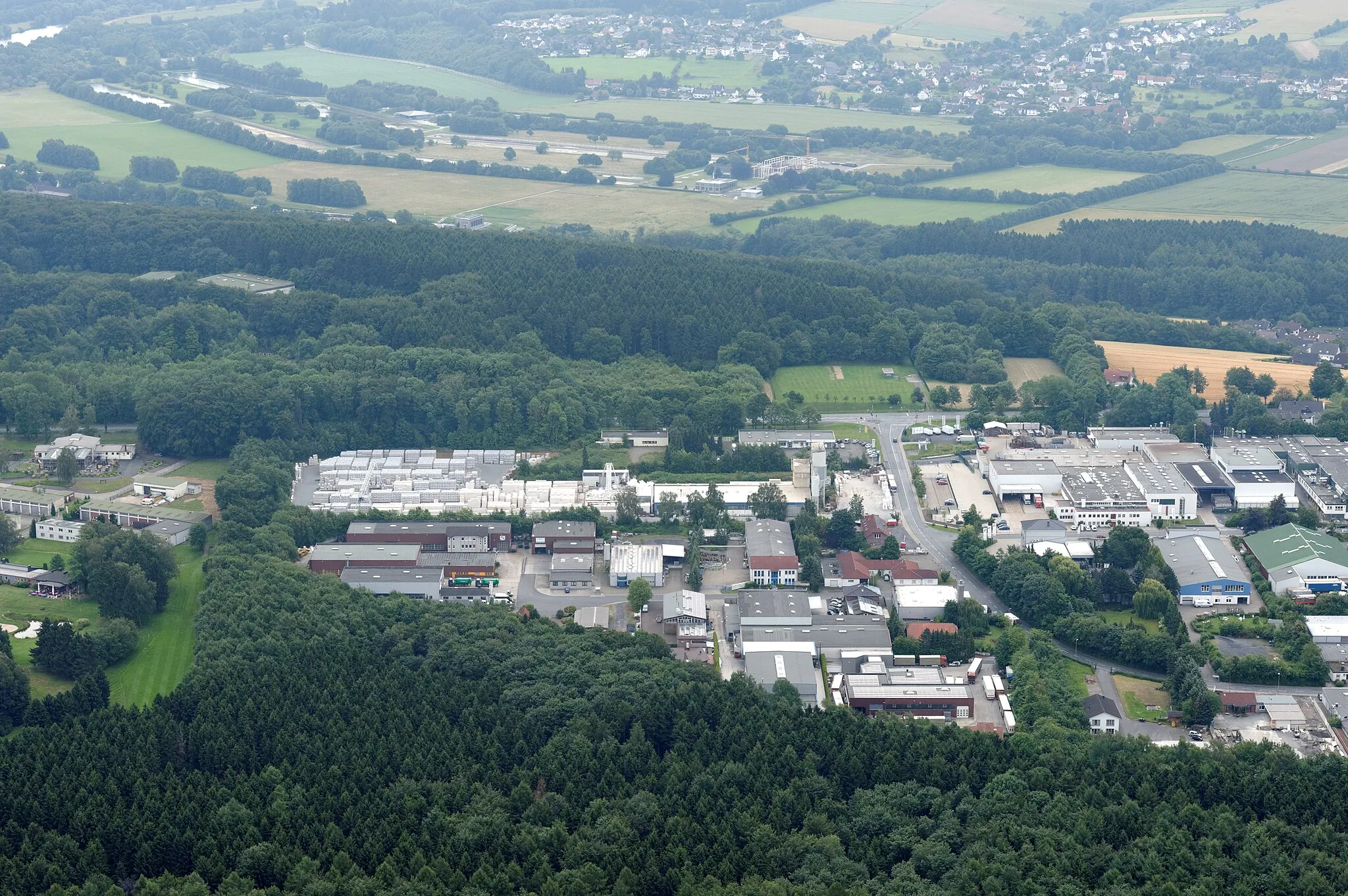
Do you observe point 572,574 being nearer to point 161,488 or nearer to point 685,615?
point 685,615

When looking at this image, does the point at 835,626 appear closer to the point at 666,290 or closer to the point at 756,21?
the point at 666,290

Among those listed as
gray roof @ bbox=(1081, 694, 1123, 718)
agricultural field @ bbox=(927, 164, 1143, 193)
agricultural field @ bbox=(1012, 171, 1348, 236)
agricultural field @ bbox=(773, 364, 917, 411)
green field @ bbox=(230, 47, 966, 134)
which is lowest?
green field @ bbox=(230, 47, 966, 134)

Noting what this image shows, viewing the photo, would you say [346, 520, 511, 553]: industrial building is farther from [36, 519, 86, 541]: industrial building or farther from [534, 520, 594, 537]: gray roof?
[36, 519, 86, 541]: industrial building

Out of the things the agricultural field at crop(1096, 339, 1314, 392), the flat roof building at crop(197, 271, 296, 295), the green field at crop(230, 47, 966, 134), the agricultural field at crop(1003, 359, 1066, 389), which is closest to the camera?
the agricultural field at crop(1096, 339, 1314, 392)

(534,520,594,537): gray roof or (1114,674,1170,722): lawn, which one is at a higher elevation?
(1114,674,1170,722): lawn

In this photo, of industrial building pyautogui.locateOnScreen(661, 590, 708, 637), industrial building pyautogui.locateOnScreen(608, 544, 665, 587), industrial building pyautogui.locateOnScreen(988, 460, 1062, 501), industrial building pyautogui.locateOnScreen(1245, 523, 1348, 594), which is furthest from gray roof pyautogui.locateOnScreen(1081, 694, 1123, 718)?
industrial building pyautogui.locateOnScreen(988, 460, 1062, 501)

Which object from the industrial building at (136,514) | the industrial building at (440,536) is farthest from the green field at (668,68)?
the industrial building at (440,536)

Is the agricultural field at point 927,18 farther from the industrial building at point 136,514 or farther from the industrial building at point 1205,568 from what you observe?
the industrial building at point 136,514
